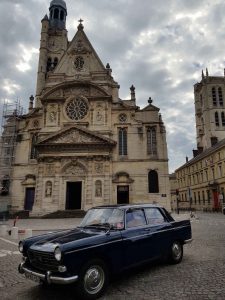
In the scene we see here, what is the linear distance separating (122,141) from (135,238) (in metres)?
25.3

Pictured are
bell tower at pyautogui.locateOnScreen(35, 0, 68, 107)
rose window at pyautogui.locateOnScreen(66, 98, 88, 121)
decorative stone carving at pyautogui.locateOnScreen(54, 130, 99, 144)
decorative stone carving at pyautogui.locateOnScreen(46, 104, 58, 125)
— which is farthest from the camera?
bell tower at pyautogui.locateOnScreen(35, 0, 68, 107)

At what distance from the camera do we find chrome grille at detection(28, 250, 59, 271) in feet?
14.9

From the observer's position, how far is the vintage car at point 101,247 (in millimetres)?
4484

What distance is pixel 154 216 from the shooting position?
677 cm

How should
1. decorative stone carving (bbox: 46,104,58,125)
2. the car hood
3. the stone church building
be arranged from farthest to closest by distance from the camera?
1. decorative stone carving (bbox: 46,104,58,125)
2. the stone church building
3. the car hood

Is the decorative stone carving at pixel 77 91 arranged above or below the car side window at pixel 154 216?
above

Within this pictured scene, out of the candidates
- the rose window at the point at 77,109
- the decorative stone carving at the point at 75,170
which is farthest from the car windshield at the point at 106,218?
the rose window at the point at 77,109

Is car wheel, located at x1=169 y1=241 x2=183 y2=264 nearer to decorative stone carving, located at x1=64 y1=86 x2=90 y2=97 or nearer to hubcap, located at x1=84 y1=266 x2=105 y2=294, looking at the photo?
hubcap, located at x1=84 y1=266 x2=105 y2=294

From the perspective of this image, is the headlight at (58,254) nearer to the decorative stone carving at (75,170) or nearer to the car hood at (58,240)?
the car hood at (58,240)

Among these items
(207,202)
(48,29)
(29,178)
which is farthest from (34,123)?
(207,202)

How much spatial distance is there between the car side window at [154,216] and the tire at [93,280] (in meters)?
2.03

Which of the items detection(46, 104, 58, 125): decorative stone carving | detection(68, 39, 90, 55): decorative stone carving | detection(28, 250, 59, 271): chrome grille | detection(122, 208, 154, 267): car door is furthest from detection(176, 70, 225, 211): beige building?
detection(28, 250, 59, 271): chrome grille

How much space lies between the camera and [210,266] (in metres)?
6.54

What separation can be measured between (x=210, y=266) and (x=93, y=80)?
29988mm
